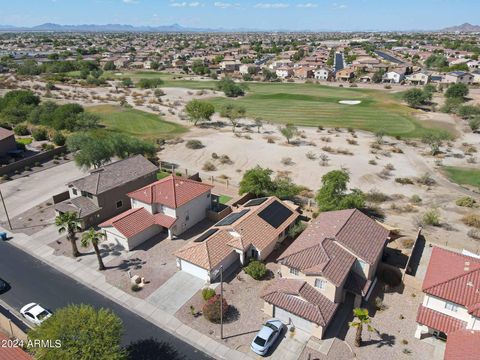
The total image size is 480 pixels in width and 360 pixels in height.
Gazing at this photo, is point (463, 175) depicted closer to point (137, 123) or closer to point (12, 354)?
point (12, 354)

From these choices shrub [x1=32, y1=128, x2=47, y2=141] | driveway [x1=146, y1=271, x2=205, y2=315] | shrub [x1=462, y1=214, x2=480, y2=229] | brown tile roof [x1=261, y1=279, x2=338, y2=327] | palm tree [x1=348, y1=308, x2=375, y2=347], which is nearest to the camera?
palm tree [x1=348, y1=308, x2=375, y2=347]

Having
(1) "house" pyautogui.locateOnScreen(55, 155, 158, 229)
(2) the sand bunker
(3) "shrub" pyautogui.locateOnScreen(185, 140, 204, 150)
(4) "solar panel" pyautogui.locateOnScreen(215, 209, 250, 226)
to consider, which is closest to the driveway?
(4) "solar panel" pyautogui.locateOnScreen(215, 209, 250, 226)

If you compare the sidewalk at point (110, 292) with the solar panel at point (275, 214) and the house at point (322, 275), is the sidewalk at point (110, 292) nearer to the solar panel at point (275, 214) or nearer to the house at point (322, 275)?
the house at point (322, 275)

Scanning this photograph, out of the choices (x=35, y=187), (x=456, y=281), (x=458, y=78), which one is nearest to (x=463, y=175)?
(x=456, y=281)

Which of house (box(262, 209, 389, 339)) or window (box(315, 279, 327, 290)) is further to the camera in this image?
window (box(315, 279, 327, 290))

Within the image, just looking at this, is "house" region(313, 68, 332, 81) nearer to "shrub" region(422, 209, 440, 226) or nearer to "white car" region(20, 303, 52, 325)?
"shrub" region(422, 209, 440, 226)

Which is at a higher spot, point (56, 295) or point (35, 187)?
point (35, 187)

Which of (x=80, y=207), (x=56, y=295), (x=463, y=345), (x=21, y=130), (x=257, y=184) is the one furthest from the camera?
(x=21, y=130)
